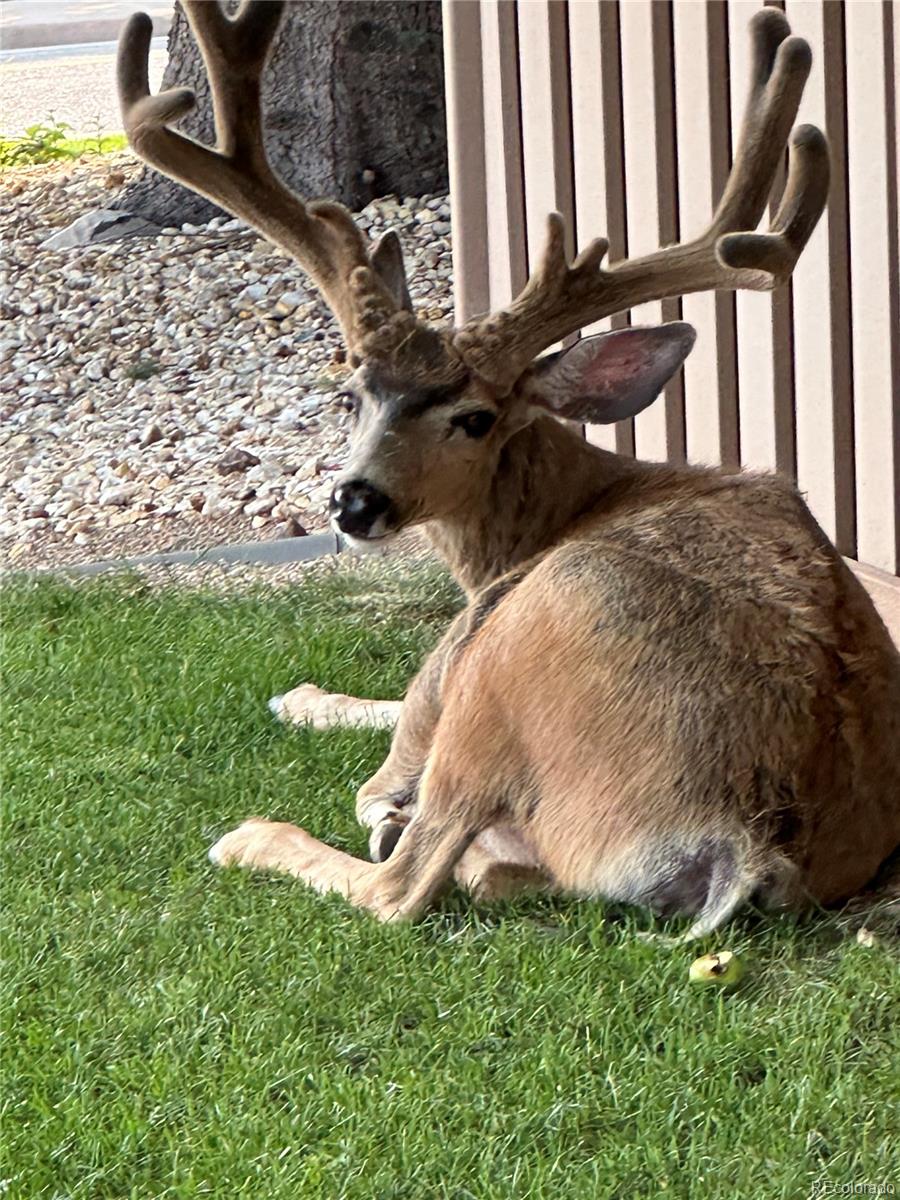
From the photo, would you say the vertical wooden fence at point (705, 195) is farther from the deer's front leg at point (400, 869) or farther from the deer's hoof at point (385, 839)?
the deer's front leg at point (400, 869)

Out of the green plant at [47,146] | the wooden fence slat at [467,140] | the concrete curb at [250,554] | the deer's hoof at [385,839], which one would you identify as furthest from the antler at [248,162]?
the green plant at [47,146]

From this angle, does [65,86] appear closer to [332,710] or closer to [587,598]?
[332,710]

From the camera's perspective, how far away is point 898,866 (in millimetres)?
4445

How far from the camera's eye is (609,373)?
5.00 m

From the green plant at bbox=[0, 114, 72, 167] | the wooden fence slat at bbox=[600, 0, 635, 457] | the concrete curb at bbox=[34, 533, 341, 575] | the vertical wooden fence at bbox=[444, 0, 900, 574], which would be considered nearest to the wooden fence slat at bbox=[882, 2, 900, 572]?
the vertical wooden fence at bbox=[444, 0, 900, 574]

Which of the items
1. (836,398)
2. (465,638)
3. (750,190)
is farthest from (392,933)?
(836,398)

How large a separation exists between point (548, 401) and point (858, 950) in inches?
67.0

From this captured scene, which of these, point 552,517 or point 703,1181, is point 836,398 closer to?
point 552,517

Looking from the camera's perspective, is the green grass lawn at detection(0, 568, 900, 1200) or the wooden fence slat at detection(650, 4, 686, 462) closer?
the green grass lawn at detection(0, 568, 900, 1200)

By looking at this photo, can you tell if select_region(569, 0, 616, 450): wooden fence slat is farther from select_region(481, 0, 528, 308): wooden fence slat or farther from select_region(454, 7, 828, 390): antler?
select_region(454, 7, 828, 390): antler

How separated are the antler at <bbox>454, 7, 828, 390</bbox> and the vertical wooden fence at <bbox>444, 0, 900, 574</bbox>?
1000 millimetres

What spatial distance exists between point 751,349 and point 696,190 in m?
0.67

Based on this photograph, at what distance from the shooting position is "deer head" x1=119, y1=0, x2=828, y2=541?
15.6ft

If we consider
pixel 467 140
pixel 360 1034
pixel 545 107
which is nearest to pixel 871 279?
pixel 545 107
